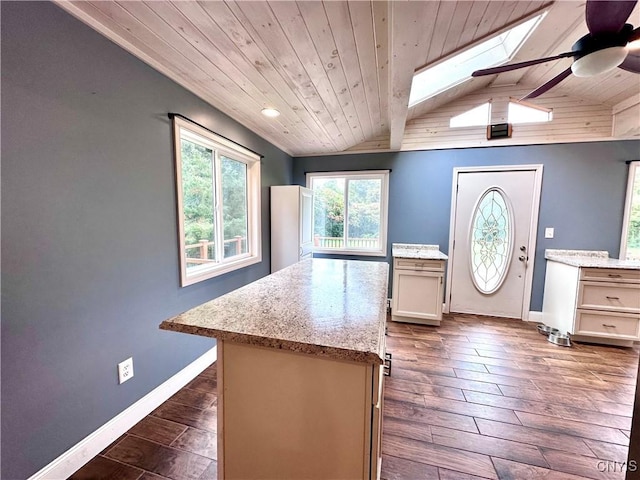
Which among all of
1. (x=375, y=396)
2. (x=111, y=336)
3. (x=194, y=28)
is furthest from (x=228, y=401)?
(x=194, y=28)

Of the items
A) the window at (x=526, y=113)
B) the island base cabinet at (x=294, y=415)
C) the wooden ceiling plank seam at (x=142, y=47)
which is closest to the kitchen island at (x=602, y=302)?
the window at (x=526, y=113)

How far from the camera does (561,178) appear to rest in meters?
3.28

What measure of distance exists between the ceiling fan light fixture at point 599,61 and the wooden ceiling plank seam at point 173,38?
2.23 meters

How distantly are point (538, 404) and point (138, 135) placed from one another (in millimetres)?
3297

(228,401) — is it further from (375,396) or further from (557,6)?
(557,6)

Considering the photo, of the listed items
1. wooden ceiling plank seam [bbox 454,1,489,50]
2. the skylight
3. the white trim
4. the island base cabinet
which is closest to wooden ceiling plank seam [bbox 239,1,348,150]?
the skylight

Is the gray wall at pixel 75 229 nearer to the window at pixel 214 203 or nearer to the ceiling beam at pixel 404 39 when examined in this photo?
the window at pixel 214 203

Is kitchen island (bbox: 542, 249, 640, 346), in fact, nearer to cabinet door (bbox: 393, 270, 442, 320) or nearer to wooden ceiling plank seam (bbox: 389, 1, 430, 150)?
cabinet door (bbox: 393, 270, 442, 320)

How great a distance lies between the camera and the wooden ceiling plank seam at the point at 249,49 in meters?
1.29

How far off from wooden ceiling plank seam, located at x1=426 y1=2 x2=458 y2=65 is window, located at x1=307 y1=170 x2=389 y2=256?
189 centimetres

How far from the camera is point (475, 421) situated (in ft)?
5.64

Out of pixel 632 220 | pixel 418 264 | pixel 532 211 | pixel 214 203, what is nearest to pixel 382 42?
pixel 214 203

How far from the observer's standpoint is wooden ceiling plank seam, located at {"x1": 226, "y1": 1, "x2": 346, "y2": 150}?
1.30 m

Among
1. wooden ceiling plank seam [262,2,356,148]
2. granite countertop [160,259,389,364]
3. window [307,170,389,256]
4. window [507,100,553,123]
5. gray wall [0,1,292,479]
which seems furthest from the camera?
window [307,170,389,256]
